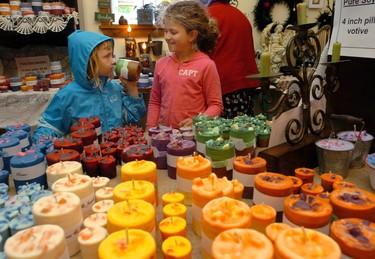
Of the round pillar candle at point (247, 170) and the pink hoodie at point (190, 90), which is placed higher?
the pink hoodie at point (190, 90)

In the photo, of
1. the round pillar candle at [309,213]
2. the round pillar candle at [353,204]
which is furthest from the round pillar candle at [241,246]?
the round pillar candle at [353,204]

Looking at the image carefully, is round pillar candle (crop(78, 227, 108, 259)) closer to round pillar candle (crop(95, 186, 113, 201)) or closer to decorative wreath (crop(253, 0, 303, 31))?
round pillar candle (crop(95, 186, 113, 201))

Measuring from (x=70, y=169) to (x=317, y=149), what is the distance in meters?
0.79

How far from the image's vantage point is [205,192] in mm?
678

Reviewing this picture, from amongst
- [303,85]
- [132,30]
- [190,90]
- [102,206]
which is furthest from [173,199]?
[132,30]

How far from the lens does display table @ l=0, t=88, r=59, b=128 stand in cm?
266

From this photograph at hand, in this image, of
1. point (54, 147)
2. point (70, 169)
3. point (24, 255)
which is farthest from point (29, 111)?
point (24, 255)

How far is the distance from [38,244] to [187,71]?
50.3 inches

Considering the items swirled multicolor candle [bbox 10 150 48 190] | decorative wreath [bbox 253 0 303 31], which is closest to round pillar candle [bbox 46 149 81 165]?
swirled multicolor candle [bbox 10 150 48 190]

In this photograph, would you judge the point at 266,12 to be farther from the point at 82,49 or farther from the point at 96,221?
the point at 96,221

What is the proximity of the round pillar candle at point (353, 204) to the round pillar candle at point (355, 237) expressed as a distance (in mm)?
52

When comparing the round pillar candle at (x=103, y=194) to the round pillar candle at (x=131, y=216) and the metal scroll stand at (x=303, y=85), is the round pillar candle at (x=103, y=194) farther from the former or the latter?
the metal scroll stand at (x=303, y=85)

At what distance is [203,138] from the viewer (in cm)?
101

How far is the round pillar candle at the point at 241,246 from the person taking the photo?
1.56 ft
